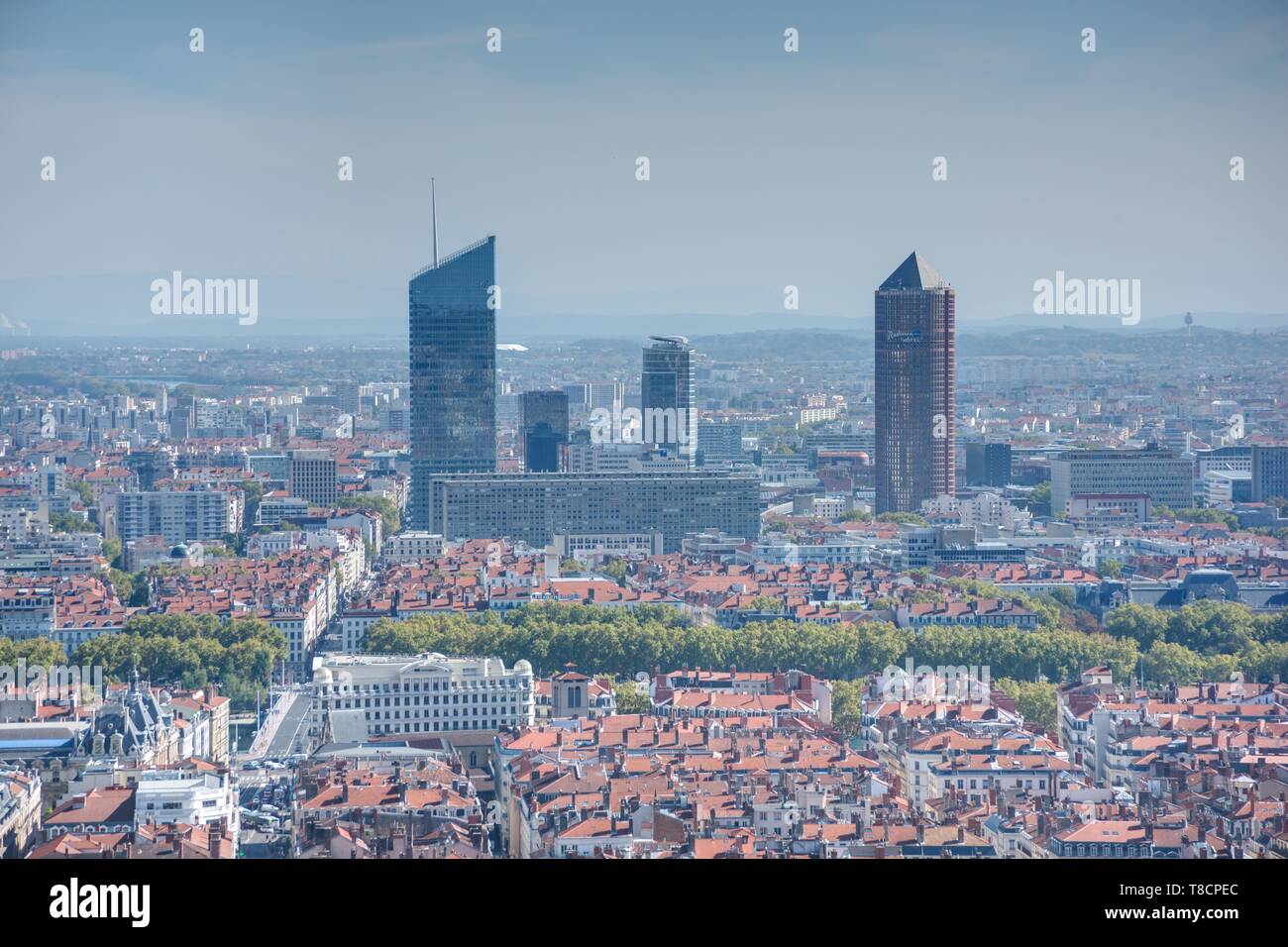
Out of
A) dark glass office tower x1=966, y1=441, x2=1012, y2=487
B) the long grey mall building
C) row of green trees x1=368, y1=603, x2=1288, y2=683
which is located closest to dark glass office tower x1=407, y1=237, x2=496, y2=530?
the long grey mall building

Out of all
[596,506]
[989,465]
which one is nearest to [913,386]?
[989,465]

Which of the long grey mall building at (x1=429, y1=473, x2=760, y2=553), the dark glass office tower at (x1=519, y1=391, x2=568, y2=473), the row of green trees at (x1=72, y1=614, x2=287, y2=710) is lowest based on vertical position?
the row of green trees at (x1=72, y1=614, x2=287, y2=710)

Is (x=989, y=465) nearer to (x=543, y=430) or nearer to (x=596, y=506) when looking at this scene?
(x=543, y=430)

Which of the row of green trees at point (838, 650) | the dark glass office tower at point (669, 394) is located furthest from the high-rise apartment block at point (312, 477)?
the row of green trees at point (838, 650)

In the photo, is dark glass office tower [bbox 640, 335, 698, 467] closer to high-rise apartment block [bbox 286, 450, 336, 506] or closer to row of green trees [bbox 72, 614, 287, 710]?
high-rise apartment block [bbox 286, 450, 336, 506]
